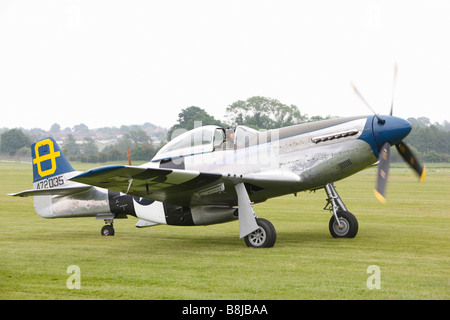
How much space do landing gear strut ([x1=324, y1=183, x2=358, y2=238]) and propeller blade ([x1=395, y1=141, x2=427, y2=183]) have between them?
5.13 feet

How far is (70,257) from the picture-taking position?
953 centimetres

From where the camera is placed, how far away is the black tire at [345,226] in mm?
11484

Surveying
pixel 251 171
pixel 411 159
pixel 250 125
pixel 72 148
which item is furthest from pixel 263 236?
pixel 72 148

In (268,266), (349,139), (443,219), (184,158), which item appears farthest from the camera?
(443,219)

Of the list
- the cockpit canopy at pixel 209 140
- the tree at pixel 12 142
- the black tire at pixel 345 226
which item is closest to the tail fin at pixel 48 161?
the cockpit canopy at pixel 209 140

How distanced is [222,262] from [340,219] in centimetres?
379

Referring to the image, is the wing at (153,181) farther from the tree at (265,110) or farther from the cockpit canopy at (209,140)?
the tree at (265,110)

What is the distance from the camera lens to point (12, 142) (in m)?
86.1

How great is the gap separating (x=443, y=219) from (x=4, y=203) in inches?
667

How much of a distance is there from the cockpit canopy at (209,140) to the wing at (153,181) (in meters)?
1.02

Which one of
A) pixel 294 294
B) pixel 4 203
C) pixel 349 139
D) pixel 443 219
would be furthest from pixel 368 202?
pixel 294 294

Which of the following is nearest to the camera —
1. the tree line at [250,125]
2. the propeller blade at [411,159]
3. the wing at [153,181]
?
the wing at [153,181]

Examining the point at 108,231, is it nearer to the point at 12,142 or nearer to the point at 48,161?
the point at 48,161
